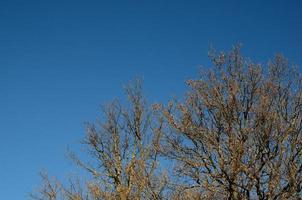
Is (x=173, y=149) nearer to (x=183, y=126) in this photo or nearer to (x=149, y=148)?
(x=183, y=126)

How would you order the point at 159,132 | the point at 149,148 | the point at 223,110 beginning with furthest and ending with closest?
the point at 149,148 → the point at 159,132 → the point at 223,110

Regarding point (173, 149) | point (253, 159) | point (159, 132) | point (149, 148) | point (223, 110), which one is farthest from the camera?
point (149, 148)

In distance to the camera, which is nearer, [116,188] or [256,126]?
[256,126]

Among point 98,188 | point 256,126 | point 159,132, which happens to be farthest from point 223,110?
point 98,188

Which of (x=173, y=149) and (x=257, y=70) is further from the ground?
(x=257, y=70)

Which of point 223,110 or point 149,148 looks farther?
point 149,148

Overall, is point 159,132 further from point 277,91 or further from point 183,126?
point 277,91

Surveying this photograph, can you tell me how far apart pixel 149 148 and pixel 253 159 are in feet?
20.5

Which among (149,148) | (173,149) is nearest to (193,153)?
(173,149)

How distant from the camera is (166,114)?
1478 cm

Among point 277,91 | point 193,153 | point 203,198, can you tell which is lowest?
point 203,198

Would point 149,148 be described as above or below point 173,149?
above

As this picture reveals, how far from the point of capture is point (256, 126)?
13320 millimetres

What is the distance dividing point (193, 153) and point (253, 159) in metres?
2.02
